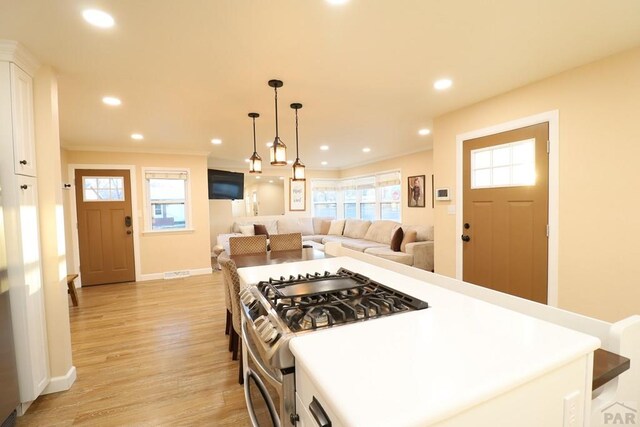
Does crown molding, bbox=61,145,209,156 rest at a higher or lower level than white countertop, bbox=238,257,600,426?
higher

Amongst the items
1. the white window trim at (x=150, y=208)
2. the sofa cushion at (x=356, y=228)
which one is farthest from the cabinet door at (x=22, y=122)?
the sofa cushion at (x=356, y=228)

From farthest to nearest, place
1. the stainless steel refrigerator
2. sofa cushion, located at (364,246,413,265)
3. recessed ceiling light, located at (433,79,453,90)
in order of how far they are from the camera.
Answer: sofa cushion, located at (364,246,413,265) < recessed ceiling light, located at (433,79,453,90) < the stainless steel refrigerator

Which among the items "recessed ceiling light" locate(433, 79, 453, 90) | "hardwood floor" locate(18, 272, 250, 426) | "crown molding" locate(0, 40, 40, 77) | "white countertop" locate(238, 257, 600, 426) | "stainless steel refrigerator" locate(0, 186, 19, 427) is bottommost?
"hardwood floor" locate(18, 272, 250, 426)

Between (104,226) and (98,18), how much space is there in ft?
14.5

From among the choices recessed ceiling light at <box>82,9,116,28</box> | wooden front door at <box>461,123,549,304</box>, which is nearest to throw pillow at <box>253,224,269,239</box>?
wooden front door at <box>461,123,549,304</box>

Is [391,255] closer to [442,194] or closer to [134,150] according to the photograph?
[442,194]

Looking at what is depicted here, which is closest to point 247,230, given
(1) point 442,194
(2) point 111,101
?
(2) point 111,101

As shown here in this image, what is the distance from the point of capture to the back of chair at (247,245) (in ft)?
11.2

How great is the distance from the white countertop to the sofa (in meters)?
3.70

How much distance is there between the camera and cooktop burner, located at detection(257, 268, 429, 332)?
38.6 inches

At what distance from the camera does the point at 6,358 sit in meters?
1.70

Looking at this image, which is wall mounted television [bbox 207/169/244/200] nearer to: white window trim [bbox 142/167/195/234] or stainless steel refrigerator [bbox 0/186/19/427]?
white window trim [bbox 142/167/195/234]

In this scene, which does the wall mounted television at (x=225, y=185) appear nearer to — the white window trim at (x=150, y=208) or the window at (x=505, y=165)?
the white window trim at (x=150, y=208)

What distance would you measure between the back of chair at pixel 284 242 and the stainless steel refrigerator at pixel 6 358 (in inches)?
88.3
